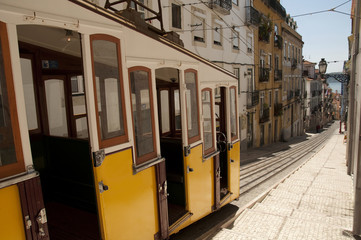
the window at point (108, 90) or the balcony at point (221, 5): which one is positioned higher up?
the balcony at point (221, 5)

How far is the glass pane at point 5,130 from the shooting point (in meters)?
2.23

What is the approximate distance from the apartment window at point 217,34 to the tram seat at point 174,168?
37.1ft

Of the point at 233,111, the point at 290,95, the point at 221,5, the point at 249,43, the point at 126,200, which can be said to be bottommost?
the point at 126,200

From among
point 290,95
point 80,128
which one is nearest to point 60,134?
point 80,128

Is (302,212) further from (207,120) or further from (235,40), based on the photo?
(235,40)

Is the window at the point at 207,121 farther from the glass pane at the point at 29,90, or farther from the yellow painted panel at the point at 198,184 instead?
the glass pane at the point at 29,90

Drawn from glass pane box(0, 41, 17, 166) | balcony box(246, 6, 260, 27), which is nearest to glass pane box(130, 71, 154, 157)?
glass pane box(0, 41, 17, 166)

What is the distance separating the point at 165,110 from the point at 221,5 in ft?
37.4

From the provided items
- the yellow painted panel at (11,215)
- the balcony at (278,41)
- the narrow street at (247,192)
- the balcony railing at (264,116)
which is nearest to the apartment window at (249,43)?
the balcony railing at (264,116)

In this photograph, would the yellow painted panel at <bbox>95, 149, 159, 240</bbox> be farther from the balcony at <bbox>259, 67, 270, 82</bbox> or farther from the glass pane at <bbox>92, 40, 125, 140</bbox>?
the balcony at <bbox>259, 67, 270, 82</bbox>

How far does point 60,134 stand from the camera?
474 centimetres

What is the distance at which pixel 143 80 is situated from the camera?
3758mm

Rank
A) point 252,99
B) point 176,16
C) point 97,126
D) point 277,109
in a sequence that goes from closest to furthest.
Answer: point 97,126, point 176,16, point 252,99, point 277,109

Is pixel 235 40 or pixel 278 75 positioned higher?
pixel 235 40
